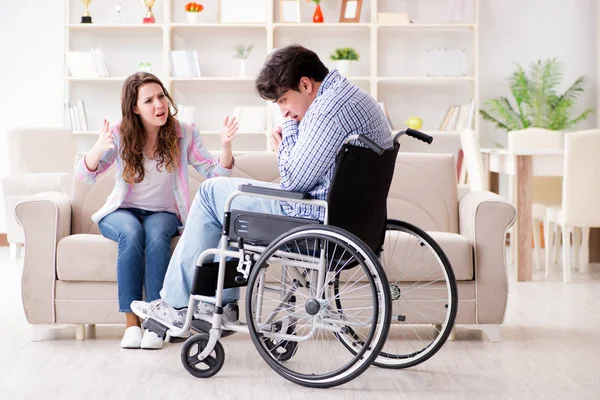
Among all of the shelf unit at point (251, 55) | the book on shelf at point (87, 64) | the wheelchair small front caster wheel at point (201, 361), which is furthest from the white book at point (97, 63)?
the wheelchair small front caster wheel at point (201, 361)

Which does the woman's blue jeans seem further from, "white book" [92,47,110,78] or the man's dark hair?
"white book" [92,47,110,78]

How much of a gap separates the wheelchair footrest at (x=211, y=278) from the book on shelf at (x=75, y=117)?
13.6 feet

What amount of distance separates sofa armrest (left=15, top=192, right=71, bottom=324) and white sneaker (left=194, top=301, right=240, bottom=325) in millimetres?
668

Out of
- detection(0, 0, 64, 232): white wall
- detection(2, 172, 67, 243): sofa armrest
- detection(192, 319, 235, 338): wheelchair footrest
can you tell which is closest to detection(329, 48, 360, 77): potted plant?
detection(0, 0, 64, 232): white wall

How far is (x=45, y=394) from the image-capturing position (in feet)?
7.59

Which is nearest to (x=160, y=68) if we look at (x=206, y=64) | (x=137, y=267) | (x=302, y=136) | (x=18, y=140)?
(x=206, y=64)

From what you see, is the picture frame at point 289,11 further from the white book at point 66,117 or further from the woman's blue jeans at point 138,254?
the woman's blue jeans at point 138,254

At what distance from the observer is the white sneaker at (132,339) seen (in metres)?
2.85

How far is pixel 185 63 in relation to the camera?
632 centimetres

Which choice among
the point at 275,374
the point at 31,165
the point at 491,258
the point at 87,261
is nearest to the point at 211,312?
the point at 275,374

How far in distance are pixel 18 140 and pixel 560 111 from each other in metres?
3.90

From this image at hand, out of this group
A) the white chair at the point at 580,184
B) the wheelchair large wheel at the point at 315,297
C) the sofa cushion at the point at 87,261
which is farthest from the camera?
the white chair at the point at 580,184

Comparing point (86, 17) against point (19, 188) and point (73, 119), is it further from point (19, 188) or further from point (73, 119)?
point (19, 188)

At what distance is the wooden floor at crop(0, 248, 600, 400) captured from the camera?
7.64 ft
